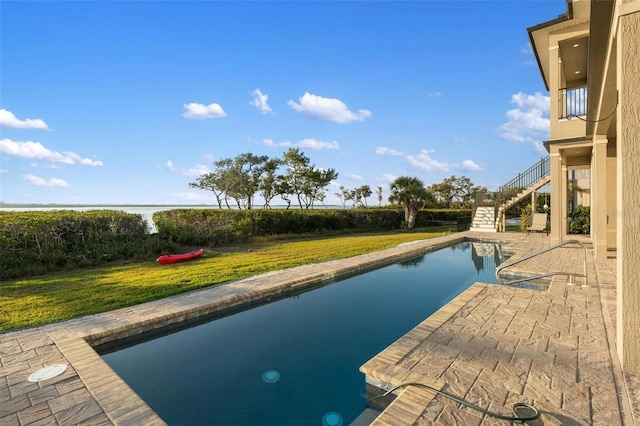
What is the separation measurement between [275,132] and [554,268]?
83.8 ft

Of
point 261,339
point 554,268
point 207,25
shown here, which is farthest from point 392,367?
point 207,25

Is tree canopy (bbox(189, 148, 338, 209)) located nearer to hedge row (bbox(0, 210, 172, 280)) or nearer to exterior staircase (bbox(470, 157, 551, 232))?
exterior staircase (bbox(470, 157, 551, 232))

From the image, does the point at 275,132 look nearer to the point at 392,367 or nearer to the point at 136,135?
the point at 136,135

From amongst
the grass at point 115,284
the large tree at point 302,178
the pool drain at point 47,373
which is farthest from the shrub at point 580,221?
the pool drain at point 47,373

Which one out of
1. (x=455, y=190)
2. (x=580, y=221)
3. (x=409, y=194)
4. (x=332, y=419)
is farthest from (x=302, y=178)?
(x=332, y=419)

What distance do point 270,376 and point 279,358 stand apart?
479 mm

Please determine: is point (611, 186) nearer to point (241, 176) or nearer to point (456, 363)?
point (456, 363)

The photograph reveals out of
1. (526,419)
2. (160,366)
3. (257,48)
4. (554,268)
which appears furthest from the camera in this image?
(257,48)

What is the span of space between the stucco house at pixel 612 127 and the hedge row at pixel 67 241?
11726mm

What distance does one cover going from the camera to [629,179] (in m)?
3.03

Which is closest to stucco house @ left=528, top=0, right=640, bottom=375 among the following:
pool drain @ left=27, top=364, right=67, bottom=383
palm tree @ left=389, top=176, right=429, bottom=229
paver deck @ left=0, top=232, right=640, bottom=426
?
paver deck @ left=0, top=232, right=640, bottom=426

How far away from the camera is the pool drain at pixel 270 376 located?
3908 millimetres

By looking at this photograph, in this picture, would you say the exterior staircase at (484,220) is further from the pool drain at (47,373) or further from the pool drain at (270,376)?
the pool drain at (47,373)

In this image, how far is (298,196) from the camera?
96.1 ft
